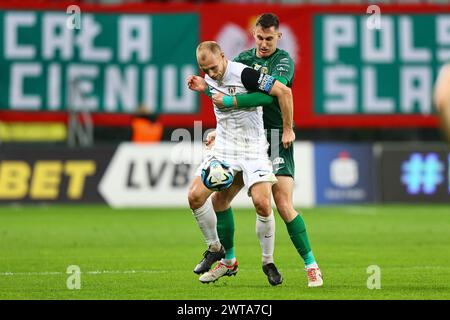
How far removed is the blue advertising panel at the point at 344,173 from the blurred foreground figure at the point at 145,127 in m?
Result: 3.22

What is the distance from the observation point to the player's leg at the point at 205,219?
9.14 metres

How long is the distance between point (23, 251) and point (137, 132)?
9.13 m

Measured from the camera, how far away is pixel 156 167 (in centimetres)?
2005

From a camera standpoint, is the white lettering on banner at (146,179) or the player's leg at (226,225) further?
the white lettering on banner at (146,179)

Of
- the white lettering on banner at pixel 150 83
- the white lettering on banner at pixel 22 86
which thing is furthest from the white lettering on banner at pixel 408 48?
the white lettering on banner at pixel 22 86

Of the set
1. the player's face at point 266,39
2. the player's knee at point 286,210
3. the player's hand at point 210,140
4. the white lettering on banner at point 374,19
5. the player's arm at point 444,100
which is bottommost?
the player's knee at point 286,210

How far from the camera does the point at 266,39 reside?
30.0 ft

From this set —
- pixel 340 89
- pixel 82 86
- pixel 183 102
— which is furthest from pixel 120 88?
pixel 340 89

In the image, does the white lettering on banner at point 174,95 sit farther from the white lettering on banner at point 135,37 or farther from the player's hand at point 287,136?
the player's hand at point 287,136

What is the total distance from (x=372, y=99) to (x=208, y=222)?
13.2m

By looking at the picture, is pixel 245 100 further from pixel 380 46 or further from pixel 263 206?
pixel 380 46
